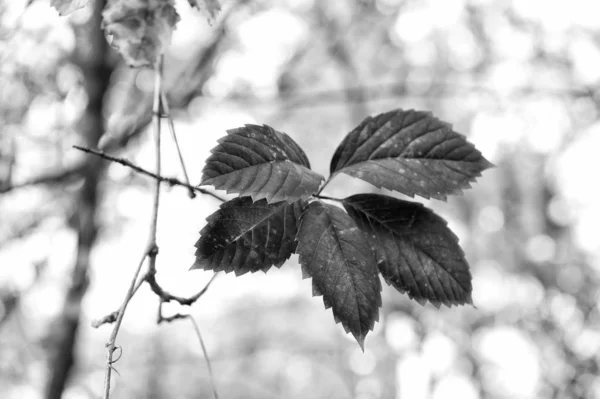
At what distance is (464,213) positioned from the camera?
17.2 ft

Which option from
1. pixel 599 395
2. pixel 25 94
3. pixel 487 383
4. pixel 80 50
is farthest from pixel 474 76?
pixel 487 383

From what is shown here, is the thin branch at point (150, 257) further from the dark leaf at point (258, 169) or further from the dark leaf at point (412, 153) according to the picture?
the dark leaf at point (412, 153)

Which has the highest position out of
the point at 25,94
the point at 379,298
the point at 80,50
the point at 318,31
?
the point at 318,31

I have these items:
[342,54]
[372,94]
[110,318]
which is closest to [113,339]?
[110,318]

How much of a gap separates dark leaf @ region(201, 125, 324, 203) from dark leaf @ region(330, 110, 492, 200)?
0.27ft

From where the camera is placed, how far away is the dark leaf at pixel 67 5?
58cm

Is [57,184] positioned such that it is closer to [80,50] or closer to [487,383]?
[80,50]

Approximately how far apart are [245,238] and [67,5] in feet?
1.14

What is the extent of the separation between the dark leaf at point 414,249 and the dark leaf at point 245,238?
10 cm

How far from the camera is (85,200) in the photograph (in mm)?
2523

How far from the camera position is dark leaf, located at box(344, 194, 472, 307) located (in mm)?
613

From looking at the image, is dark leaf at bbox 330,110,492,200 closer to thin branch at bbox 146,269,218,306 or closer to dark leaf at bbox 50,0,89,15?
thin branch at bbox 146,269,218,306

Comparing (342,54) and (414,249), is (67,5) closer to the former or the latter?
(414,249)

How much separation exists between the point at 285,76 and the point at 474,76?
2479 millimetres
